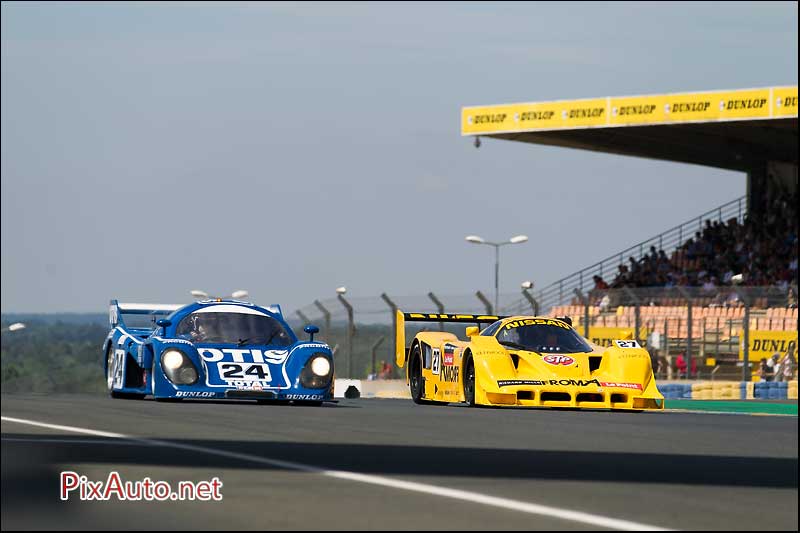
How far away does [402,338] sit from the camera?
712 inches

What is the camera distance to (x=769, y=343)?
30.6 m

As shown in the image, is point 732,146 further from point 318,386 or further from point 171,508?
point 171,508

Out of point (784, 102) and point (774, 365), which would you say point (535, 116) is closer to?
point (784, 102)

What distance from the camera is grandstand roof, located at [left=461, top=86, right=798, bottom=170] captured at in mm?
38469

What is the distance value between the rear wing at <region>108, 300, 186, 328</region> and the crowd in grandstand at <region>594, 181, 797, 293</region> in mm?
21686

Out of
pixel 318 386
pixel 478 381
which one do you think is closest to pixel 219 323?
pixel 318 386

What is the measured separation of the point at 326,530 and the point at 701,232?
4143 centimetres

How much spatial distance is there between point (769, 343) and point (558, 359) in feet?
52.4

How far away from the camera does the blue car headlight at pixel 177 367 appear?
1462 centimetres

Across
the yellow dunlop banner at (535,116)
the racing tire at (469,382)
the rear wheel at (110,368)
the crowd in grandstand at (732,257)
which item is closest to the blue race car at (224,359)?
the rear wheel at (110,368)

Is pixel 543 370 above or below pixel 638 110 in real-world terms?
below

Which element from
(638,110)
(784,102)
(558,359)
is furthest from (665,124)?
(558,359)

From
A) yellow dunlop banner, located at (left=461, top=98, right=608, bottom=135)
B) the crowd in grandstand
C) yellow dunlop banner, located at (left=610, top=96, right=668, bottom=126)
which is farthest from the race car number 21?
yellow dunlop banner, located at (left=461, top=98, right=608, bottom=135)

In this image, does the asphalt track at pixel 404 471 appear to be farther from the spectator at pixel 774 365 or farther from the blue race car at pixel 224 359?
the spectator at pixel 774 365
